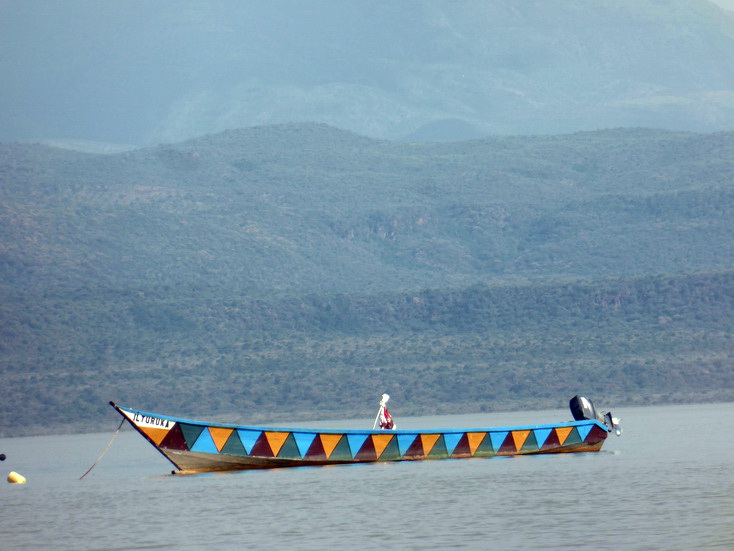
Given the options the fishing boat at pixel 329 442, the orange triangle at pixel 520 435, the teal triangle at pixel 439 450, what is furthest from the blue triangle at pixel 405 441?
the orange triangle at pixel 520 435

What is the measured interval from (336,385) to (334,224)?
42.8 meters

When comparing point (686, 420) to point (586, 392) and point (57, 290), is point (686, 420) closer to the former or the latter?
point (586, 392)

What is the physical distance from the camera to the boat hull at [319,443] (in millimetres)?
34719

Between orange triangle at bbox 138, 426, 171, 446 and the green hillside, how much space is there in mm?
36596

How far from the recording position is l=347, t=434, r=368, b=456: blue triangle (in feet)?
117

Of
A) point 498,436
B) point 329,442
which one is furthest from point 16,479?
point 498,436

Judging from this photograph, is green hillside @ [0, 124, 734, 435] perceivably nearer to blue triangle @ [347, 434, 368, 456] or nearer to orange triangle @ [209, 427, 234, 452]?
blue triangle @ [347, 434, 368, 456]

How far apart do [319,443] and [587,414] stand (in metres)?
7.14

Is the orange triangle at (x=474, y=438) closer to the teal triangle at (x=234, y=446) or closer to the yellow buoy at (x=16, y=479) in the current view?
the teal triangle at (x=234, y=446)

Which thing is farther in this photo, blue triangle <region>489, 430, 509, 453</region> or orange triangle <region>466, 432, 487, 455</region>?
blue triangle <region>489, 430, 509, 453</region>

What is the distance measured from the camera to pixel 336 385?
246 feet

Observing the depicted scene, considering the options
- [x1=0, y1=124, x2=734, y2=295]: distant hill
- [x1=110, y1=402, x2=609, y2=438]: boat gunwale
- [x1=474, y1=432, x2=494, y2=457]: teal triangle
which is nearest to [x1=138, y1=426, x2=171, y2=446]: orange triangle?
[x1=110, y1=402, x2=609, y2=438]: boat gunwale

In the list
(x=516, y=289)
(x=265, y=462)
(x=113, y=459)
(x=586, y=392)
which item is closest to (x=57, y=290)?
(x=516, y=289)

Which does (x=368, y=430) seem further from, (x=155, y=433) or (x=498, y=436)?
(x=155, y=433)
